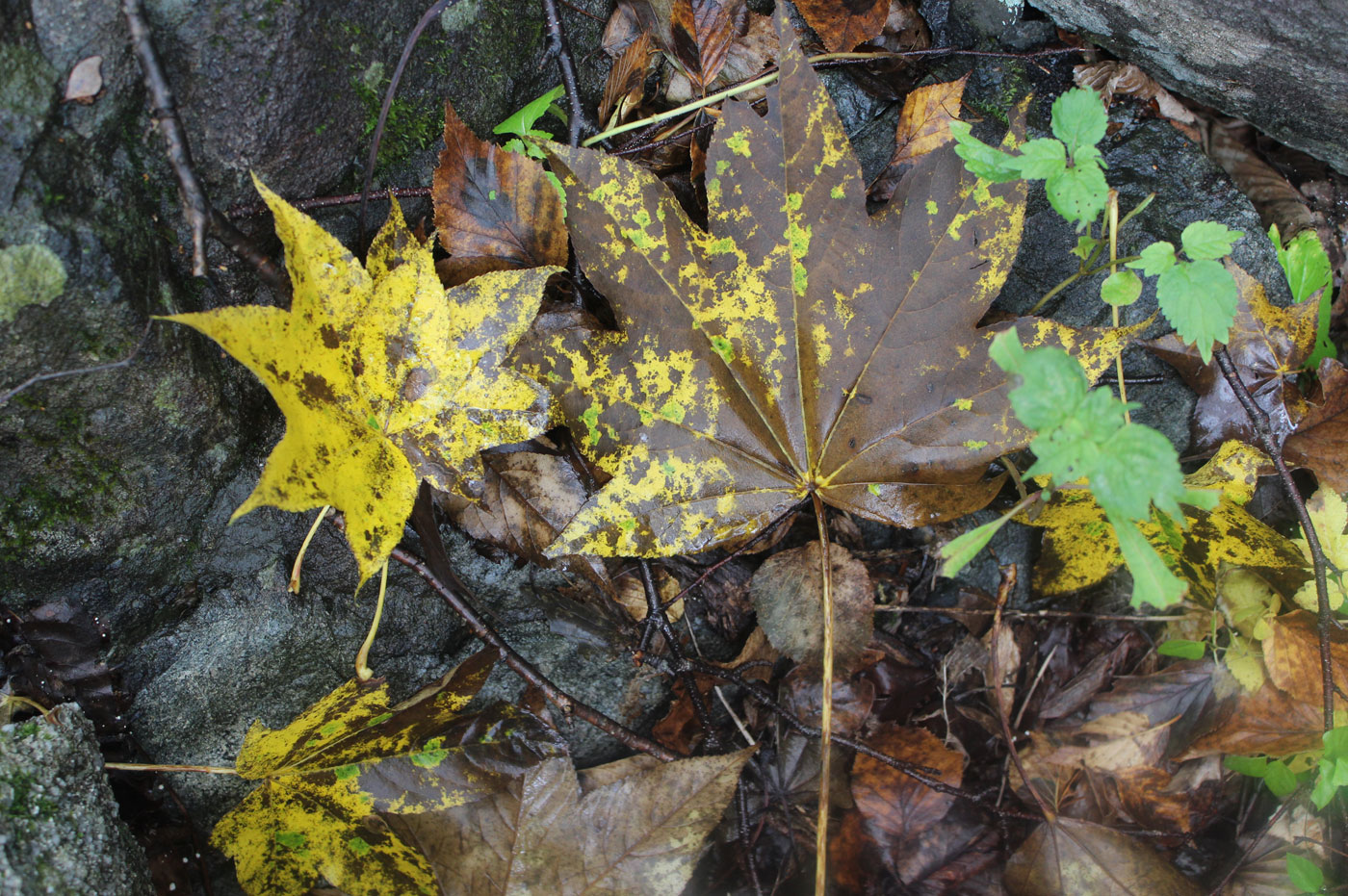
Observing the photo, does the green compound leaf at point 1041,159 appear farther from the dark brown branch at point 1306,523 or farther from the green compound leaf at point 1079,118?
the dark brown branch at point 1306,523

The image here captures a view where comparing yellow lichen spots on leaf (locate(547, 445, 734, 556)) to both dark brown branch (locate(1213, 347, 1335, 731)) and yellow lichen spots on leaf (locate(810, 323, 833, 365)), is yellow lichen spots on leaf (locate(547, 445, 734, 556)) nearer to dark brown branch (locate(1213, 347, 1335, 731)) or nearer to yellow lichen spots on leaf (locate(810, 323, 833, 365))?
yellow lichen spots on leaf (locate(810, 323, 833, 365))

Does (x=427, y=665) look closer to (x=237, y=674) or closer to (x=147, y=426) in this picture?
(x=237, y=674)

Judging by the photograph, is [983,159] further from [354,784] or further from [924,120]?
[354,784]

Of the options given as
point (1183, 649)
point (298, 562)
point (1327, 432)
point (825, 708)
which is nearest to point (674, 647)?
point (825, 708)

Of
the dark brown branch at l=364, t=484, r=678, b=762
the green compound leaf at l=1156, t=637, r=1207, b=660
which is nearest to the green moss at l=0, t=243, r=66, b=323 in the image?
the dark brown branch at l=364, t=484, r=678, b=762

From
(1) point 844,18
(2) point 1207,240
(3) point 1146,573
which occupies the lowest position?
(3) point 1146,573

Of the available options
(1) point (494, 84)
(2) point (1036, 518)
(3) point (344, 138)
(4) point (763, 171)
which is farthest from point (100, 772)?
(2) point (1036, 518)
